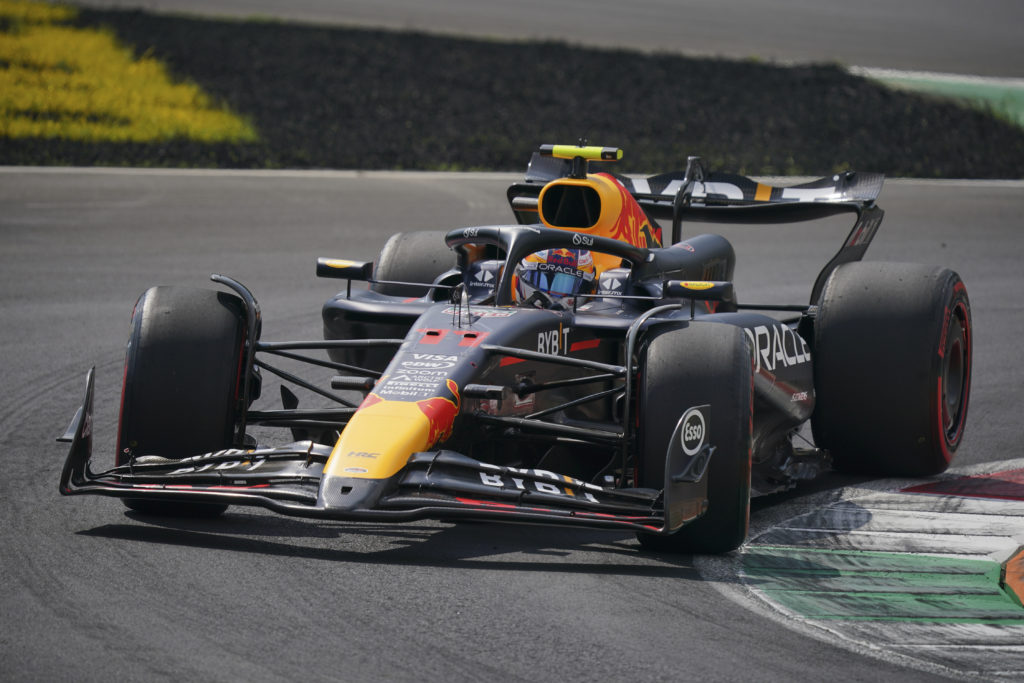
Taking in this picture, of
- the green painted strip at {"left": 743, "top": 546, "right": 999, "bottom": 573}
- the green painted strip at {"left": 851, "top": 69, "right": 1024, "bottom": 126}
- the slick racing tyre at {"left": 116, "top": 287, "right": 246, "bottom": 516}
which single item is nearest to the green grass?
the green painted strip at {"left": 851, "top": 69, "right": 1024, "bottom": 126}

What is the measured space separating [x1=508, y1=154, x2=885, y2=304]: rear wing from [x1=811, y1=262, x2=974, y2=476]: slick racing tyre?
0.84 m

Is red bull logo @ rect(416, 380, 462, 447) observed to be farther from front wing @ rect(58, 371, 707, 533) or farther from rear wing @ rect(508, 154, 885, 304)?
rear wing @ rect(508, 154, 885, 304)

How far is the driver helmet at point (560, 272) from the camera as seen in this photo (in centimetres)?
781

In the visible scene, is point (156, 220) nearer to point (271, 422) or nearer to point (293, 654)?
point (271, 422)

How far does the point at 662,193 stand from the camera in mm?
9953

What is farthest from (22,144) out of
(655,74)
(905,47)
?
(905,47)

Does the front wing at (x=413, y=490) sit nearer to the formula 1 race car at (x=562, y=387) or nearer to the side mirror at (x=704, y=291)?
the formula 1 race car at (x=562, y=387)

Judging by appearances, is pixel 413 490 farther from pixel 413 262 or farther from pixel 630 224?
pixel 413 262

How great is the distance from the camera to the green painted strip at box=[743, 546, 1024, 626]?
214 inches

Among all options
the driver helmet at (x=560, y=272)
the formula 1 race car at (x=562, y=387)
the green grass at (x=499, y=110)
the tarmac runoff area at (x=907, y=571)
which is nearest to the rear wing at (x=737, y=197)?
the formula 1 race car at (x=562, y=387)

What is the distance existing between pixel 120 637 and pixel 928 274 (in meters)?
4.84

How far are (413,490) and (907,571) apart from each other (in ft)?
6.75

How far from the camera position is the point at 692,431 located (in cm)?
592

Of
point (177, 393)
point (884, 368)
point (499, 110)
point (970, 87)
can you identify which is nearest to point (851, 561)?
point (884, 368)
